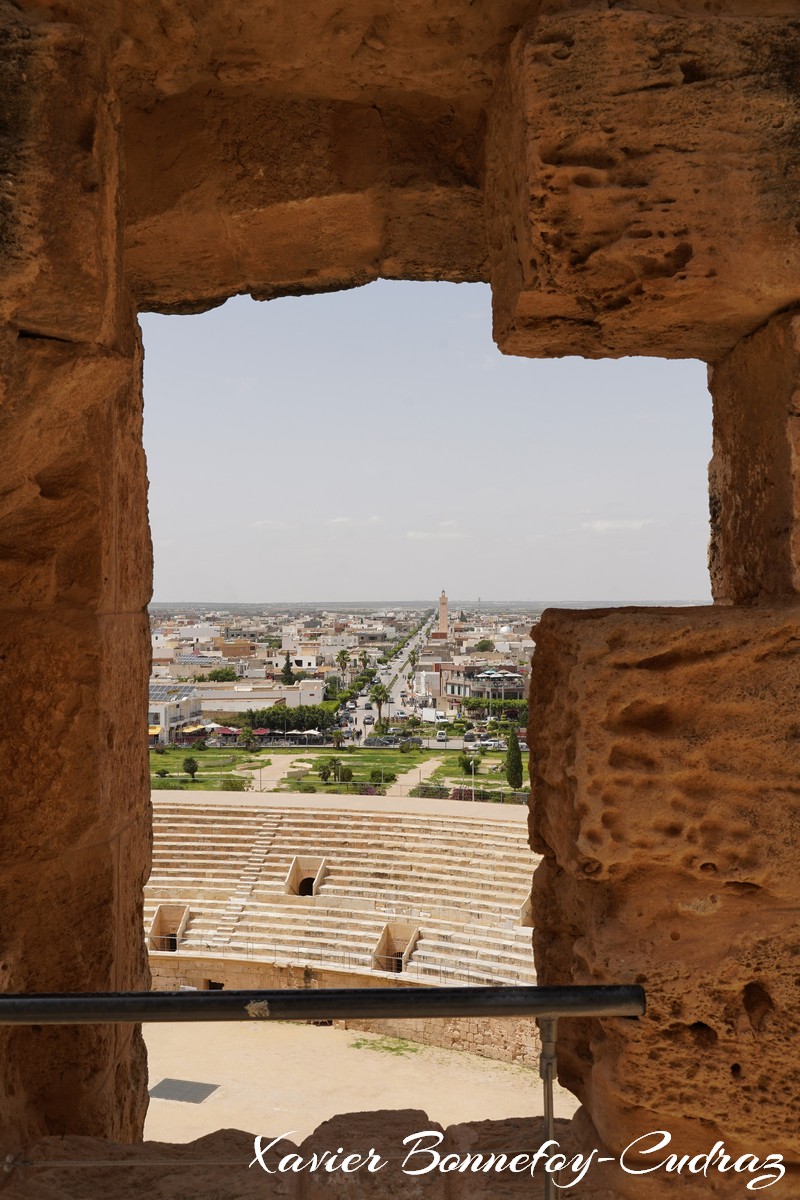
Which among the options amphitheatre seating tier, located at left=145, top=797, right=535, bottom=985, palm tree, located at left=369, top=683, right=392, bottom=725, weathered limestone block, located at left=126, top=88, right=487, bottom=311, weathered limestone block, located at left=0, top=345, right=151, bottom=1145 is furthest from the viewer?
palm tree, located at left=369, top=683, right=392, bottom=725

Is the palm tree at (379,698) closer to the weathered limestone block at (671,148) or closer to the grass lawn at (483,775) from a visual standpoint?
the grass lawn at (483,775)

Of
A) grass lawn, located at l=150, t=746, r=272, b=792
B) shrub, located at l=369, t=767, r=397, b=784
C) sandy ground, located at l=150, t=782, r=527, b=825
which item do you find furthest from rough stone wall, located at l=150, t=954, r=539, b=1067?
shrub, located at l=369, t=767, r=397, b=784

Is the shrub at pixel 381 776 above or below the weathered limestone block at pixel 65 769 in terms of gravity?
below


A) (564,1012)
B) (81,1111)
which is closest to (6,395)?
(564,1012)

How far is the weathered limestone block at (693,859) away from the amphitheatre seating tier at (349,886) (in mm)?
13440

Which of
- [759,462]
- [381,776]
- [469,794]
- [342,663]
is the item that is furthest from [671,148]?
[342,663]

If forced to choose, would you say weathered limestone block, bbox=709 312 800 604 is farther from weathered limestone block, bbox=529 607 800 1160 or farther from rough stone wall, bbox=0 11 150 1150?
rough stone wall, bbox=0 11 150 1150

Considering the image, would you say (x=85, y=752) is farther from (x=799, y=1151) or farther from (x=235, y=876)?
(x=235, y=876)

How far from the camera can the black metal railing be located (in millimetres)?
1578

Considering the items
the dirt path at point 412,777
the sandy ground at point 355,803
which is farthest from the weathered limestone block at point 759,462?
the dirt path at point 412,777

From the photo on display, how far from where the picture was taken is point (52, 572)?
8.57 ft

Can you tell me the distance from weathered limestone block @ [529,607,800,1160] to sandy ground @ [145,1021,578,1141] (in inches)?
408

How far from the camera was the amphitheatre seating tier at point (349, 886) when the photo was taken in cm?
1619

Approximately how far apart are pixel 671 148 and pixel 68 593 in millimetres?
1909
